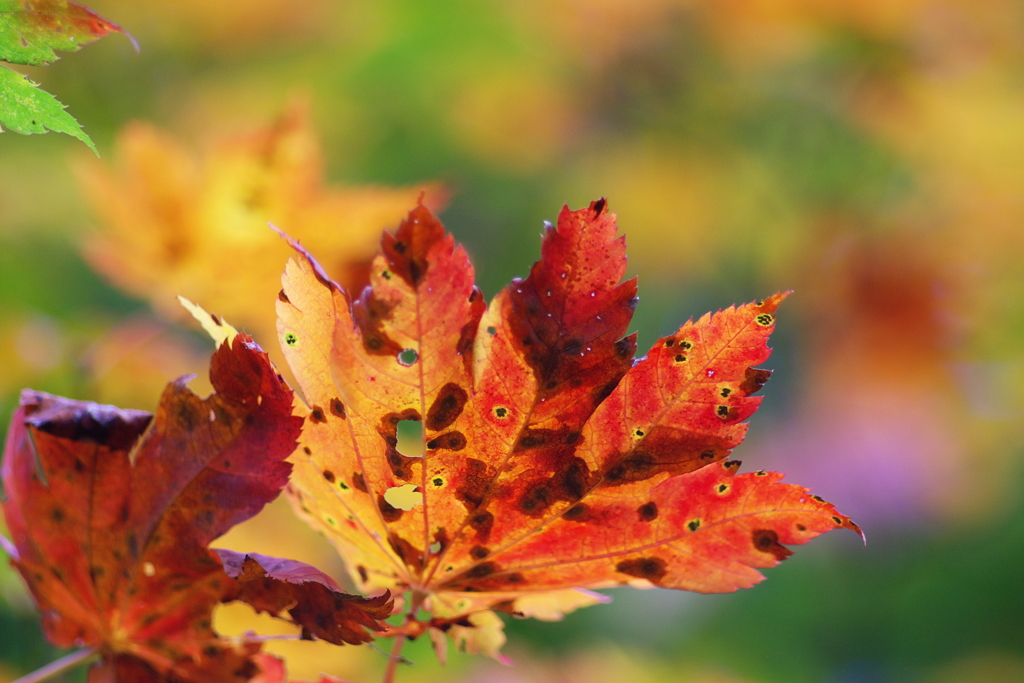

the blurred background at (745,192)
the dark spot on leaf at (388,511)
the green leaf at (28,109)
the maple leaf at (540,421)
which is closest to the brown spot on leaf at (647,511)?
the maple leaf at (540,421)

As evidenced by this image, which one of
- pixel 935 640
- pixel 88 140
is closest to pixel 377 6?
pixel 88 140

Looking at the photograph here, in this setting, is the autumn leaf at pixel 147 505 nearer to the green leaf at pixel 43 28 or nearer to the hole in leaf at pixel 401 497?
the green leaf at pixel 43 28

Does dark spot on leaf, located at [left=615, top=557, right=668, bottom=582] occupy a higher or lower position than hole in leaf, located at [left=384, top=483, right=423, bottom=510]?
lower

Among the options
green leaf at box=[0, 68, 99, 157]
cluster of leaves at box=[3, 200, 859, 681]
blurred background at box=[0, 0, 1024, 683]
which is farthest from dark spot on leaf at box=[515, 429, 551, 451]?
blurred background at box=[0, 0, 1024, 683]

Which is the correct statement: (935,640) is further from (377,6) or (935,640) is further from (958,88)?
(377,6)

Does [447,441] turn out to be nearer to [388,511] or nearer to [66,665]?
[388,511]

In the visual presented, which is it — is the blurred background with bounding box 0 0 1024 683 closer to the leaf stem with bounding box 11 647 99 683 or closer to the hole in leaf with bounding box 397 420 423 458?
the hole in leaf with bounding box 397 420 423 458
